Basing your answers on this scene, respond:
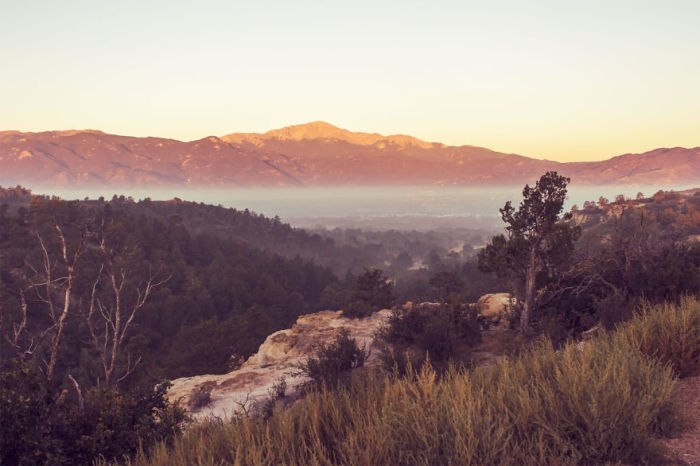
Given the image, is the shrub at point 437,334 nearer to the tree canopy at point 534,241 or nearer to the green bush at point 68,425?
the tree canopy at point 534,241

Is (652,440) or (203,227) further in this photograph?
(203,227)

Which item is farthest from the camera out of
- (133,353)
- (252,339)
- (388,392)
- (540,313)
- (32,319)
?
(32,319)

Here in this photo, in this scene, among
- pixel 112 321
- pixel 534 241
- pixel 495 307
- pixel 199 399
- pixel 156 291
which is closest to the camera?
pixel 534 241

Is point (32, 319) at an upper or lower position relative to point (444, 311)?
lower

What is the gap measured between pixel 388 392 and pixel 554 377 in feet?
6.66

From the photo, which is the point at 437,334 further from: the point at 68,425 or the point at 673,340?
the point at 68,425

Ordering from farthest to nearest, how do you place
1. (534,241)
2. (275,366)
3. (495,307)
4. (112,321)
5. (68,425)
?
(112,321), (495,307), (275,366), (534,241), (68,425)

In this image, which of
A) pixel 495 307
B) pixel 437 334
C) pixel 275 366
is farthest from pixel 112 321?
pixel 495 307

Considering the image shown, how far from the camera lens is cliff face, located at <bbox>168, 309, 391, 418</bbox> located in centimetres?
1738

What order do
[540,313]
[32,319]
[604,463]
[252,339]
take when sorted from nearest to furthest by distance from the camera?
[604,463] < [540,313] < [252,339] < [32,319]

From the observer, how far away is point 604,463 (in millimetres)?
4223

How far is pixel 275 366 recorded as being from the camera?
22078mm

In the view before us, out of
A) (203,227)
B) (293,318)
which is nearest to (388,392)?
(293,318)

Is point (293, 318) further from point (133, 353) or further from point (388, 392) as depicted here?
point (388, 392)
